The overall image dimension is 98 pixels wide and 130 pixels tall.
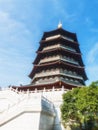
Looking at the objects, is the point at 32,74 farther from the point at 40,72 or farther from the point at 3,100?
the point at 3,100

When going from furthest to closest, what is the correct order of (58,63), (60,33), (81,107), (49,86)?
(60,33), (58,63), (49,86), (81,107)

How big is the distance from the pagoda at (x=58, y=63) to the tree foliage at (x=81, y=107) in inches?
320

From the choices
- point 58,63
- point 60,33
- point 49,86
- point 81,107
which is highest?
point 60,33

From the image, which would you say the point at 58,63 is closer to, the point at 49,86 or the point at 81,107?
the point at 49,86

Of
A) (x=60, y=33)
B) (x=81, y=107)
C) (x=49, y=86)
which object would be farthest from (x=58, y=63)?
(x=81, y=107)

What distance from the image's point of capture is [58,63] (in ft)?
109

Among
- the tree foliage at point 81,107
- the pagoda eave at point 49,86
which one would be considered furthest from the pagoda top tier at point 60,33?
the tree foliage at point 81,107

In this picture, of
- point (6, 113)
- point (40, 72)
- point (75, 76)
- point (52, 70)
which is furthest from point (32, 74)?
point (6, 113)

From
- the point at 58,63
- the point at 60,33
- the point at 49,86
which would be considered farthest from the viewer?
the point at 60,33

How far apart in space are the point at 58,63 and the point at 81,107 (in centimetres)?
1370

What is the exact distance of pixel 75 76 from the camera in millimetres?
33594

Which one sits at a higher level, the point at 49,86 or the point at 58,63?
the point at 58,63

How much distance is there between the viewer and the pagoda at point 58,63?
3212cm

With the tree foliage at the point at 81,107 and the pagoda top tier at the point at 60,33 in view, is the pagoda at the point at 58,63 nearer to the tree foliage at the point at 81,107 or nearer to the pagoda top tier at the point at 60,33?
the pagoda top tier at the point at 60,33
